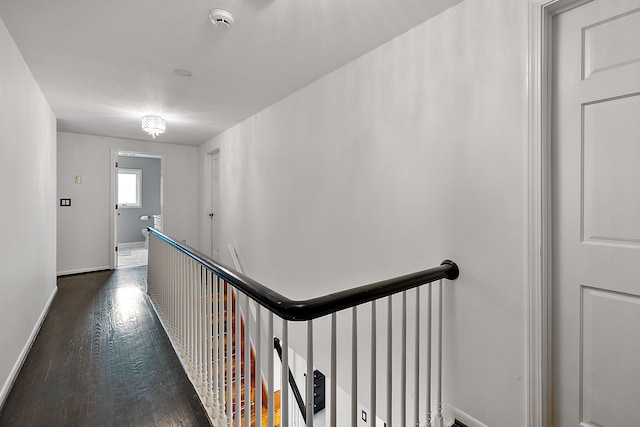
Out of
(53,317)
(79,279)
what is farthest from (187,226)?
(53,317)

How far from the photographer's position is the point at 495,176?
153 cm

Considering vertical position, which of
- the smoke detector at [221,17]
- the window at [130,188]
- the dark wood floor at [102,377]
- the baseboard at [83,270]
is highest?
the smoke detector at [221,17]

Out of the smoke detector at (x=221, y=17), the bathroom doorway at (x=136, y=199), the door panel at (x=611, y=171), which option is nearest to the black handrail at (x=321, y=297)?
the door panel at (x=611, y=171)

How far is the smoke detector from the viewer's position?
5.74ft

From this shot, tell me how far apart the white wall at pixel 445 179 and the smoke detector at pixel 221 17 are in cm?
94

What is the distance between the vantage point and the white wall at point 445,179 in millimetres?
1477

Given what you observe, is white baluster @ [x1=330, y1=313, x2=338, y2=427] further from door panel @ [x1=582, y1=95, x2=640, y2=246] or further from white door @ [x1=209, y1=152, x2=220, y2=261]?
white door @ [x1=209, y1=152, x2=220, y2=261]

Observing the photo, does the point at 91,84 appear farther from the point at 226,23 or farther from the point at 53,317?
the point at 53,317

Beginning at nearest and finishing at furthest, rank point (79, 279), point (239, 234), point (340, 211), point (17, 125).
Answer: point (17, 125)
point (340, 211)
point (239, 234)
point (79, 279)

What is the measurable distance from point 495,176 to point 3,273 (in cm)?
285

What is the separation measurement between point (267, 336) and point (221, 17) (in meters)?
1.77

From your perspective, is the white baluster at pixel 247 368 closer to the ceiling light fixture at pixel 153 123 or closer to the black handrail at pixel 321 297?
the black handrail at pixel 321 297

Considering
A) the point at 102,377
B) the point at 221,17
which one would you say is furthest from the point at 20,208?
the point at 221,17

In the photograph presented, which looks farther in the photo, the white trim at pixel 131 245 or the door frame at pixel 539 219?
the white trim at pixel 131 245
